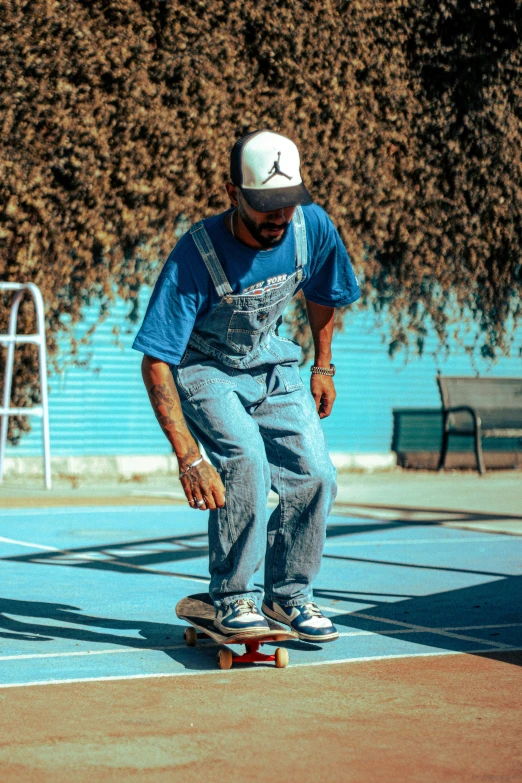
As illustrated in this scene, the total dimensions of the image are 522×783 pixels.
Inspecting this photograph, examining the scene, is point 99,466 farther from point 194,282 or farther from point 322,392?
point 194,282

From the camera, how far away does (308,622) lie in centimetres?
446

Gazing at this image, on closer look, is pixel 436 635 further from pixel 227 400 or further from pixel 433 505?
pixel 433 505

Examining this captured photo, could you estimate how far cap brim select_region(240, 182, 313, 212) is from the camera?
4.09 m

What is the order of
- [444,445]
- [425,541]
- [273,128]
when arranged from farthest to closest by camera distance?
[444,445] < [273,128] < [425,541]

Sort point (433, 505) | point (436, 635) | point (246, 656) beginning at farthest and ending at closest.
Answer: point (433, 505) → point (436, 635) → point (246, 656)

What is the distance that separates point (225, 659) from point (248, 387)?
1.02 metres

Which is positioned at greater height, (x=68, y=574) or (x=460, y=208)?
(x=460, y=208)

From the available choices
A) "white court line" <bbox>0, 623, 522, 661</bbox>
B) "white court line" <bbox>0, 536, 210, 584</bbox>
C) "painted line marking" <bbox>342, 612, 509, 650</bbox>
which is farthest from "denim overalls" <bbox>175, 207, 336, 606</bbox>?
"white court line" <bbox>0, 536, 210, 584</bbox>

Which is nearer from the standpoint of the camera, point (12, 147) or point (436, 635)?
point (436, 635)

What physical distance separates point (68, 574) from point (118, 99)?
285 inches

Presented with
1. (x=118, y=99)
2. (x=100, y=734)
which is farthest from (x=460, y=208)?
(x=100, y=734)

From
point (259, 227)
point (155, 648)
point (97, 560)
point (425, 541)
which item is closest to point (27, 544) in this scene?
point (97, 560)

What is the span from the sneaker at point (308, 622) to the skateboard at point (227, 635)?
Result: 0.17 ft

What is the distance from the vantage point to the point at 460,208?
15258 mm
